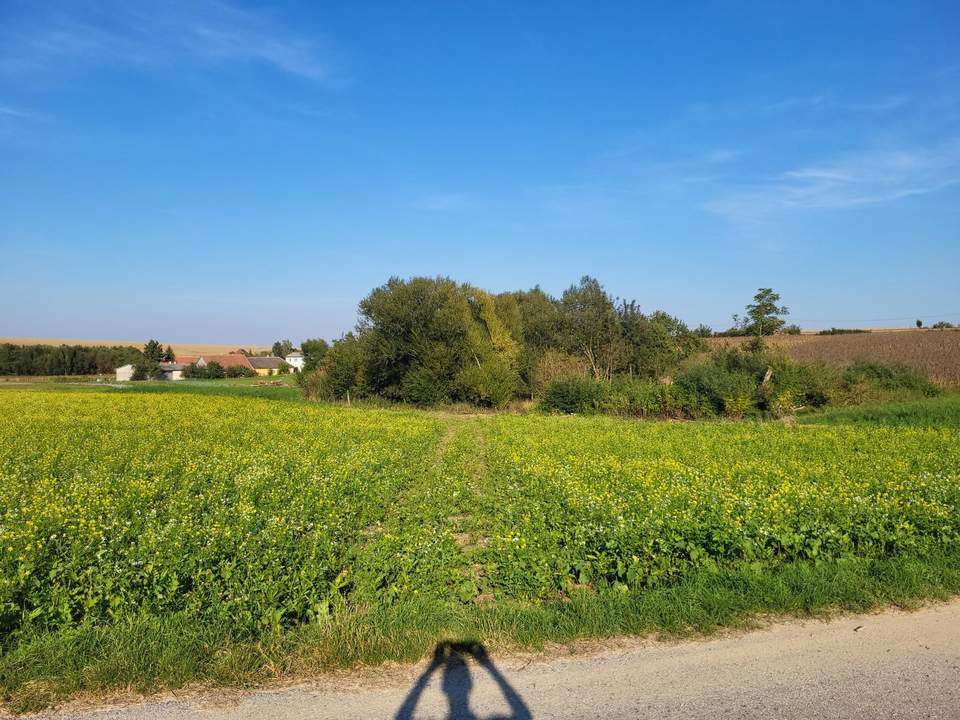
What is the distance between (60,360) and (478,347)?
105 m

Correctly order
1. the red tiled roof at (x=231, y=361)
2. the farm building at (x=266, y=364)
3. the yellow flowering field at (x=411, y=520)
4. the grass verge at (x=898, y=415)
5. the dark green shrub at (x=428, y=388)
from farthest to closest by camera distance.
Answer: the farm building at (x=266, y=364) < the red tiled roof at (x=231, y=361) < the dark green shrub at (x=428, y=388) < the grass verge at (x=898, y=415) < the yellow flowering field at (x=411, y=520)

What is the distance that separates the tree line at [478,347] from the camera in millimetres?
37281

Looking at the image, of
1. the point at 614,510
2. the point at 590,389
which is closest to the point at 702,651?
the point at 614,510

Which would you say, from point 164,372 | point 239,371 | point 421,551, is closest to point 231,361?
point 239,371

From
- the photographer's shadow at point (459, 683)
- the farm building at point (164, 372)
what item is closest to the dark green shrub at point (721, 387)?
the photographer's shadow at point (459, 683)

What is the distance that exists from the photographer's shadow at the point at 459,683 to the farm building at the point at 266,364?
12532 centimetres

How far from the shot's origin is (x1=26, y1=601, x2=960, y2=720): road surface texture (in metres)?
4.21

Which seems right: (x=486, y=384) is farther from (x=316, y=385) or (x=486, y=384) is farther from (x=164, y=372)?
(x=164, y=372)

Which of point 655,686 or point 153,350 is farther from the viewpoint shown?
point 153,350

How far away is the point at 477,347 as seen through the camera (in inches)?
1470

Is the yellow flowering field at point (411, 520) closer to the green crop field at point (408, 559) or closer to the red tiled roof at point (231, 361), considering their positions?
the green crop field at point (408, 559)

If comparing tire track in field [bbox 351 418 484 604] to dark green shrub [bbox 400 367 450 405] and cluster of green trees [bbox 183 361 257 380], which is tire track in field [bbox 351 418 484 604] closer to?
dark green shrub [bbox 400 367 450 405]

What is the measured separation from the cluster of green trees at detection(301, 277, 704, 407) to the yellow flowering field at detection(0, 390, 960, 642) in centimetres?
1992

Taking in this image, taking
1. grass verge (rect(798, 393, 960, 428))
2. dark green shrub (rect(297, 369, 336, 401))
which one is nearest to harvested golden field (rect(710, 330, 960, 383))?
grass verge (rect(798, 393, 960, 428))
